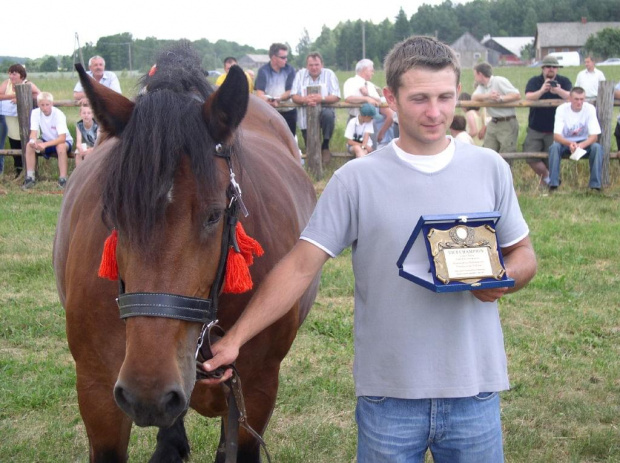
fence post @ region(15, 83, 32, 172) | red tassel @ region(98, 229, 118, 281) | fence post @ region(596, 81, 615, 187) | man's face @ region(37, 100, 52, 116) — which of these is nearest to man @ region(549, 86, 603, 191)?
fence post @ region(596, 81, 615, 187)

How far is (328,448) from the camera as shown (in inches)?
151

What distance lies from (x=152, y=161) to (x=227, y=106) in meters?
0.35

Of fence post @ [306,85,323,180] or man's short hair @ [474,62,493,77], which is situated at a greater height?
man's short hair @ [474,62,493,77]

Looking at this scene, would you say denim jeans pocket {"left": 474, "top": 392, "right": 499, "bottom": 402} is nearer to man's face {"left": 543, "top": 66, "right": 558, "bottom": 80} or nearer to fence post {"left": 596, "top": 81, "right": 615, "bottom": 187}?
fence post {"left": 596, "top": 81, "right": 615, "bottom": 187}

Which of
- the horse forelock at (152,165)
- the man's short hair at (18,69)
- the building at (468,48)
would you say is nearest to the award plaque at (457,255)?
the horse forelock at (152,165)

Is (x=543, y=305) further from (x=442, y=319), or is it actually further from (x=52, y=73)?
(x=52, y=73)

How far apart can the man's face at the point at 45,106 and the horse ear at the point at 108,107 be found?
9.68 m

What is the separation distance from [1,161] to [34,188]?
48.7 inches

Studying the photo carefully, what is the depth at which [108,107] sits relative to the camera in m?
2.30

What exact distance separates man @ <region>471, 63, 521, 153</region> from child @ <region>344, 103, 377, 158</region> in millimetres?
1609

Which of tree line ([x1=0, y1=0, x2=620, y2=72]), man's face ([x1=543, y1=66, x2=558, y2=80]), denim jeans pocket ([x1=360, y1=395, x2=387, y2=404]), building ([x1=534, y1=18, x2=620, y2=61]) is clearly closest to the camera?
denim jeans pocket ([x1=360, y1=395, x2=387, y2=404])

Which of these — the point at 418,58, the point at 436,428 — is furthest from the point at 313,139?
the point at 436,428

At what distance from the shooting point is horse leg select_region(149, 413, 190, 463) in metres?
3.62

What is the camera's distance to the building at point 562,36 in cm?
9756
